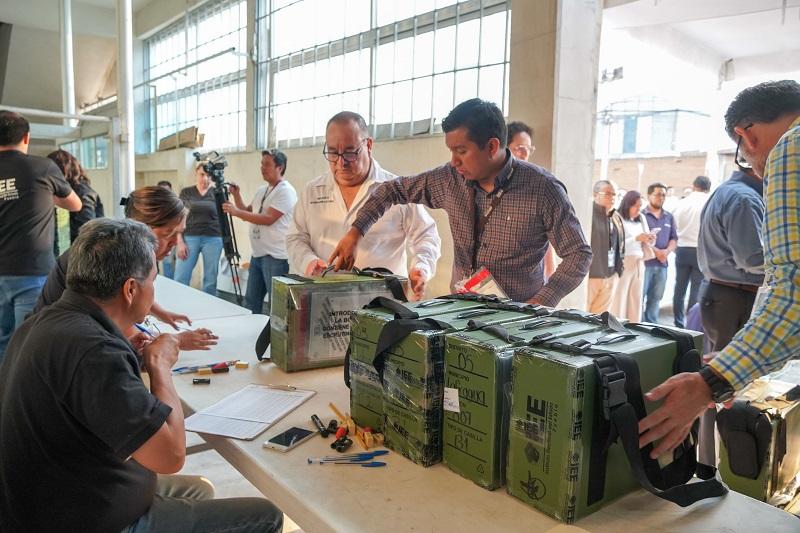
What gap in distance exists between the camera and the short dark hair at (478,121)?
1729mm

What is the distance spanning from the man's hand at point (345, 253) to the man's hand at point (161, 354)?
67 centimetres

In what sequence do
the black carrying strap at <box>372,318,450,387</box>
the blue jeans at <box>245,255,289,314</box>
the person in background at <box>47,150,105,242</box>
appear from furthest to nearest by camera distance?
the blue jeans at <box>245,255,289,314</box>, the person in background at <box>47,150,105,242</box>, the black carrying strap at <box>372,318,450,387</box>

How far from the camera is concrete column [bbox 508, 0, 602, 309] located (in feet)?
10.7

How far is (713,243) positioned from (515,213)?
1271mm

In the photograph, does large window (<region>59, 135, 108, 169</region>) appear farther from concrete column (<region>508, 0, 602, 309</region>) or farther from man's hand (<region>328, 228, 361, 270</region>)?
man's hand (<region>328, 228, 361, 270</region>)

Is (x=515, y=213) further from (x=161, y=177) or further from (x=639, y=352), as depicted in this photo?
(x=161, y=177)

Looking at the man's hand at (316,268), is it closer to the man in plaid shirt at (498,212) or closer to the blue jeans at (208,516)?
the man in plaid shirt at (498,212)

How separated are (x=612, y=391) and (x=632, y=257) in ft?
15.2

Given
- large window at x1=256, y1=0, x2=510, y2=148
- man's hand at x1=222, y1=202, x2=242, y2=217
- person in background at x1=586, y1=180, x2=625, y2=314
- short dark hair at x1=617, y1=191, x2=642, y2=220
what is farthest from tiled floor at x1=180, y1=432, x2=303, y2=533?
short dark hair at x1=617, y1=191, x2=642, y2=220

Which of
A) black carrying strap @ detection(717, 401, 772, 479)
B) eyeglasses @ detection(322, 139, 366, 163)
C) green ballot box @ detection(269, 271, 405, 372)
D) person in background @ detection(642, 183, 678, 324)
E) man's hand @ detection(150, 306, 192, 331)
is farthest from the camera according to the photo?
person in background @ detection(642, 183, 678, 324)

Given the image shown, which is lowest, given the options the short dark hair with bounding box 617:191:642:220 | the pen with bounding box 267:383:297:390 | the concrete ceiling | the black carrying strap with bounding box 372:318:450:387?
the pen with bounding box 267:383:297:390

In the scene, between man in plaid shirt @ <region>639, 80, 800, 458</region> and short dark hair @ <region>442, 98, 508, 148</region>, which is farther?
short dark hair @ <region>442, 98, 508, 148</region>

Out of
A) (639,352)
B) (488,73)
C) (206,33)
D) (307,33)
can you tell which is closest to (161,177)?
(206,33)

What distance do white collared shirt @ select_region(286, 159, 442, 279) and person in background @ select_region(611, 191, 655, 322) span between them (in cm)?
333
